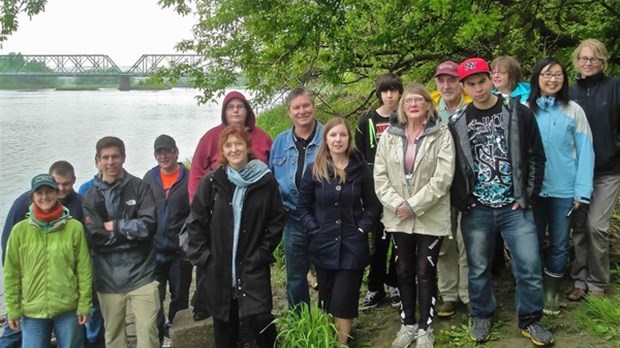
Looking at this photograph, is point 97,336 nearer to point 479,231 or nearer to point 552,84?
point 479,231

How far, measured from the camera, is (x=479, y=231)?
3502mm

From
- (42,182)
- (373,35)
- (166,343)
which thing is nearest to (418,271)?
(166,343)

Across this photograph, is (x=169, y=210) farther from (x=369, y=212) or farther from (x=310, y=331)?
(x=369, y=212)

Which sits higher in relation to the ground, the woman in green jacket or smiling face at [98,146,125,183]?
smiling face at [98,146,125,183]

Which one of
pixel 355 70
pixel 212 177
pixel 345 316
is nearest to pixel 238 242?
pixel 212 177

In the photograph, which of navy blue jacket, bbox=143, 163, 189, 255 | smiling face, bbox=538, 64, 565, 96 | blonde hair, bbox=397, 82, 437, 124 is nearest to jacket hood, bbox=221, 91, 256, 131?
navy blue jacket, bbox=143, 163, 189, 255

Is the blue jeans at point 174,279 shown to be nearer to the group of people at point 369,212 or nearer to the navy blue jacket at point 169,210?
the navy blue jacket at point 169,210

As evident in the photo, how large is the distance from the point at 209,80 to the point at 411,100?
153 inches

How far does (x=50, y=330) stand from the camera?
3.96 meters

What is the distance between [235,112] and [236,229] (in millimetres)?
961

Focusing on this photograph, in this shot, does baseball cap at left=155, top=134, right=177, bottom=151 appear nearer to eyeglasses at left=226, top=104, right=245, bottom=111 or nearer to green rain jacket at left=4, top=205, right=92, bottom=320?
eyeglasses at left=226, top=104, right=245, bottom=111

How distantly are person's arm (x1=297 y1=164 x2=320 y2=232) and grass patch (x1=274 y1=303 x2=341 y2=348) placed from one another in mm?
572

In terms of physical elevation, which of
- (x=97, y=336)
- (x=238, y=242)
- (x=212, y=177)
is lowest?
(x=97, y=336)

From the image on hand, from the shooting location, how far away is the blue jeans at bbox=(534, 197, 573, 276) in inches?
143
